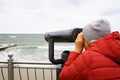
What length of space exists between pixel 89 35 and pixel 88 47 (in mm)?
73

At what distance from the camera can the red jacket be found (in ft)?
5.42

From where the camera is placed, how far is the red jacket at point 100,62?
5.42 feet

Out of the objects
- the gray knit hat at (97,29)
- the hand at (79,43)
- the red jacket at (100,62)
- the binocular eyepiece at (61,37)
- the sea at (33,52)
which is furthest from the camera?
the sea at (33,52)

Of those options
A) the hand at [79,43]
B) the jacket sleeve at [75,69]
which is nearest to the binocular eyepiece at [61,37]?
the hand at [79,43]

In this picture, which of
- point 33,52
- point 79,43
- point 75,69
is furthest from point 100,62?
point 33,52

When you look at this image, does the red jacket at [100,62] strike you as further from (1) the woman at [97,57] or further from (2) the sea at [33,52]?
(2) the sea at [33,52]

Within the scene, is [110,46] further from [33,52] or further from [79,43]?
[33,52]

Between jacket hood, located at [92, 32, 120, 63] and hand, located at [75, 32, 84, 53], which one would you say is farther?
hand, located at [75, 32, 84, 53]

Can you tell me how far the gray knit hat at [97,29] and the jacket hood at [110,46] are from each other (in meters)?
0.06

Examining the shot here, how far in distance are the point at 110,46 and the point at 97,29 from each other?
0.16 m

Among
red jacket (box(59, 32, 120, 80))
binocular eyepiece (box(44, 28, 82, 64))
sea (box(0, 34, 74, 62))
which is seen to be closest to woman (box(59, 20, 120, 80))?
red jacket (box(59, 32, 120, 80))

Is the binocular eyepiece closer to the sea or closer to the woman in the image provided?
the woman

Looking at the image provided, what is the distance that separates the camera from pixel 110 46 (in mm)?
1676

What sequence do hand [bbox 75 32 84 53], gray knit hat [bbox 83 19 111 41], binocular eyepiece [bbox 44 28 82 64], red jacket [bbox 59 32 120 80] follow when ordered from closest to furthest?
red jacket [bbox 59 32 120 80], gray knit hat [bbox 83 19 111 41], hand [bbox 75 32 84 53], binocular eyepiece [bbox 44 28 82 64]
